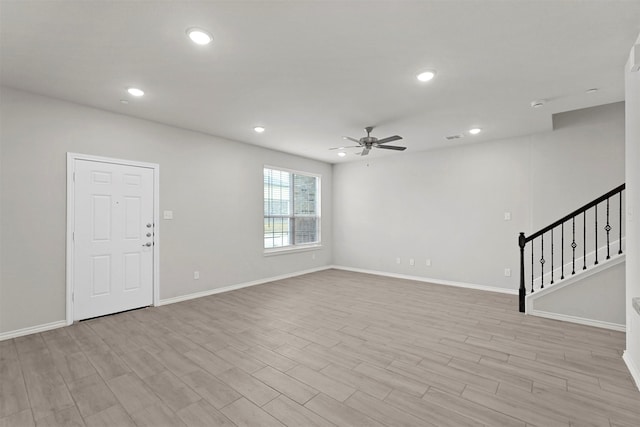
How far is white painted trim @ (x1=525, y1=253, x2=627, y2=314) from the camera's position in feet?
10.7

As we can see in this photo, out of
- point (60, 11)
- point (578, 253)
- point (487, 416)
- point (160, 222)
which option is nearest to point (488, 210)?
point (578, 253)

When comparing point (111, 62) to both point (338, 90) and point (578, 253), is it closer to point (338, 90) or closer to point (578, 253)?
point (338, 90)

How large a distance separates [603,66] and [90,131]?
5.70 meters

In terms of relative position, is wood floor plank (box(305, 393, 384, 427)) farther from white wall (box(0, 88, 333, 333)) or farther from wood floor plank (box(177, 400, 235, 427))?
white wall (box(0, 88, 333, 333))

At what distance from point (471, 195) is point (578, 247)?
175 cm

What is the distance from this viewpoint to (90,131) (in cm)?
367

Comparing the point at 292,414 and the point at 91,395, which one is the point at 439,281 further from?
the point at 91,395

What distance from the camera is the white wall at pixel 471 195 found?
14.3 ft

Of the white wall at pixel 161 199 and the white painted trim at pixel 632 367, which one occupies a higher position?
the white wall at pixel 161 199

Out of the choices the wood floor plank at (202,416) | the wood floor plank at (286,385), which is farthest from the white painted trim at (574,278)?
the wood floor plank at (202,416)

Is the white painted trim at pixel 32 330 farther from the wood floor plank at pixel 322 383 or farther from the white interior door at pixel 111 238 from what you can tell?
the wood floor plank at pixel 322 383

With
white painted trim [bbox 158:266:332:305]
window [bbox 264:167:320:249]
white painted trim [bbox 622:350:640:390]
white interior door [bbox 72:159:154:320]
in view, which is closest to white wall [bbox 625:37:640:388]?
white painted trim [bbox 622:350:640:390]

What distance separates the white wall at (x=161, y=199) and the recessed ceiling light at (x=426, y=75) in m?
3.55

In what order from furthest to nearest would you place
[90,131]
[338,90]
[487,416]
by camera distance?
[90,131] → [338,90] → [487,416]
